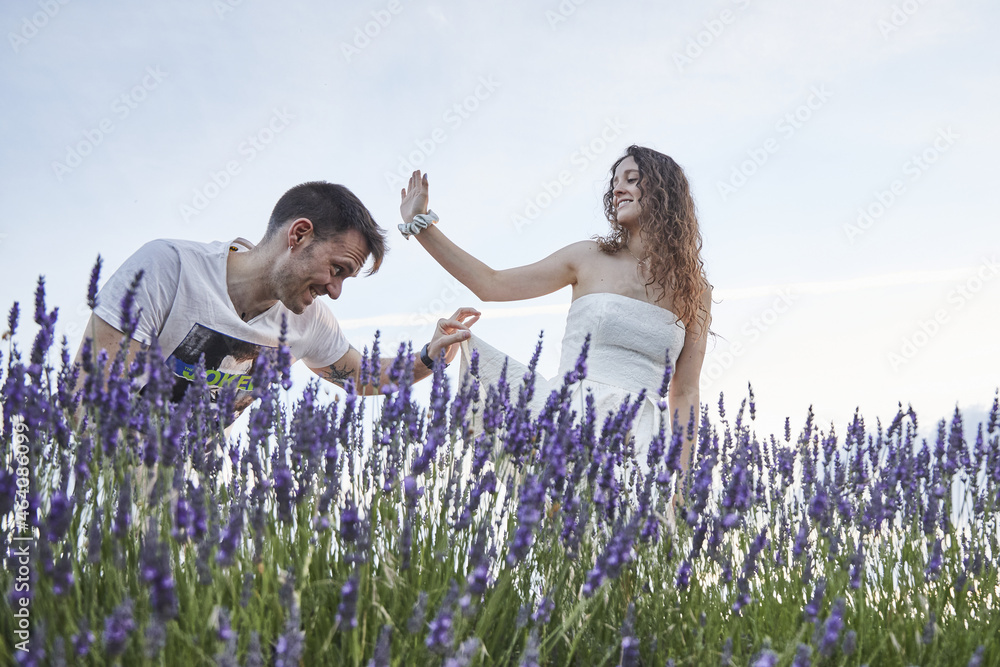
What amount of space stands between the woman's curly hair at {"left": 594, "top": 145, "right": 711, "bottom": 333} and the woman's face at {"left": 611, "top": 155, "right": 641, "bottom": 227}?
3 cm

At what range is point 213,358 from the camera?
9.35 ft

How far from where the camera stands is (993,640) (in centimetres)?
179

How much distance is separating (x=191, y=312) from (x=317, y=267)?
48 centimetres

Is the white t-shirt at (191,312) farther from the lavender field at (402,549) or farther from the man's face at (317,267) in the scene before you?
the lavender field at (402,549)

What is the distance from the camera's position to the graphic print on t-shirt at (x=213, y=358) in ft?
9.04

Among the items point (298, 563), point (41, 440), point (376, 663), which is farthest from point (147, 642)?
point (41, 440)

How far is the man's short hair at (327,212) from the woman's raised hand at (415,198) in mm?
605

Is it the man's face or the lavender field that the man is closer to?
the man's face

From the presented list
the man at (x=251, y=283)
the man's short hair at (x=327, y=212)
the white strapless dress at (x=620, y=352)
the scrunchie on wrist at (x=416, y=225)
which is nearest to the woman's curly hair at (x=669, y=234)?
the white strapless dress at (x=620, y=352)

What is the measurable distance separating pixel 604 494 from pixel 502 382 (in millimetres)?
425

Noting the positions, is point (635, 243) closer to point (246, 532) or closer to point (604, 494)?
point (604, 494)

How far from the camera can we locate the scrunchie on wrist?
12.1 ft

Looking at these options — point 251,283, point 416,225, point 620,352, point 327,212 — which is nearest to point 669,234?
point 620,352

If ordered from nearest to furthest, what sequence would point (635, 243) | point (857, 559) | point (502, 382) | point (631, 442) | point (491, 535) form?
point (491, 535), point (857, 559), point (502, 382), point (631, 442), point (635, 243)
